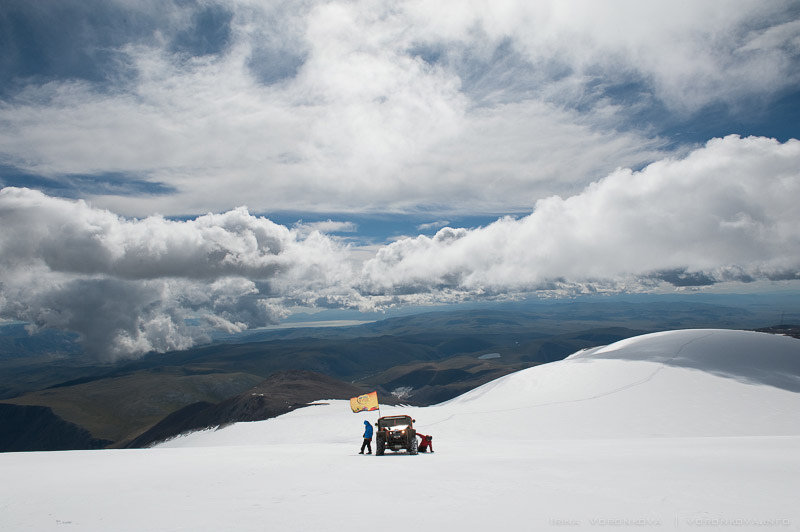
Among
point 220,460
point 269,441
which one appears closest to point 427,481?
point 220,460

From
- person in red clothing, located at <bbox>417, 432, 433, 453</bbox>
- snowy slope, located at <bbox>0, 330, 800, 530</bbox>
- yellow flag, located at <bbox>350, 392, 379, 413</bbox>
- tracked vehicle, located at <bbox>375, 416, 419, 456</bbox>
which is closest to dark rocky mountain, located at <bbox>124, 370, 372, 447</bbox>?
yellow flag, located at <bbox>350, 392, 379, 413</bbox>

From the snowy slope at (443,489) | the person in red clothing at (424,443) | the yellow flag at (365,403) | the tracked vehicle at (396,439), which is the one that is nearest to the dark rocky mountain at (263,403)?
the yellow flag at (365,403)

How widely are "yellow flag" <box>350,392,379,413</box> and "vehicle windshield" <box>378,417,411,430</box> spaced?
414 cm

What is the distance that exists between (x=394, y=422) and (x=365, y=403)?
618cm

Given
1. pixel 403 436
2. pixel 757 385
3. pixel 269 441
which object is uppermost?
pixel 403 436

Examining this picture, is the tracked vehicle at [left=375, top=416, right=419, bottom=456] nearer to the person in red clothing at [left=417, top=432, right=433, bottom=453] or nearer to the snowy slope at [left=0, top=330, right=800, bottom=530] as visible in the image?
the person in red clothing at [left=417, top=432, right=433, bottom=453]

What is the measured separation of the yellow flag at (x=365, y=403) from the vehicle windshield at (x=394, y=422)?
4.14 metres

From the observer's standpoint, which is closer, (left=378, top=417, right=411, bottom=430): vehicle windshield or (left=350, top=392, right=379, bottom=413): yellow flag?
(left=378, top=417, right=411, bottom=430): vehicle windshield

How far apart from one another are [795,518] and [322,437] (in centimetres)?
4324

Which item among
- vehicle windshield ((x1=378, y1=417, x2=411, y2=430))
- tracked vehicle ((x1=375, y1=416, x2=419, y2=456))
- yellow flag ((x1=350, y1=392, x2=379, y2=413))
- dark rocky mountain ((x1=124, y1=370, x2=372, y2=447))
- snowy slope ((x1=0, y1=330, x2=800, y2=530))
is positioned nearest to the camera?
snowy slope ((x1=0, y1=330, x2=800, y2=530))

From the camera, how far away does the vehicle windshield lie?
26984 millimetres

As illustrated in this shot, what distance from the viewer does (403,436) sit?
83.9 feet

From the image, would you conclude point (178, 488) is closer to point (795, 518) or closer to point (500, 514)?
point (500, 514)

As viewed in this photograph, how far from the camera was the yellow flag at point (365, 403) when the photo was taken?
3177cm
